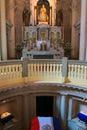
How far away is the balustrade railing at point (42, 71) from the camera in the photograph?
5695 millimetres

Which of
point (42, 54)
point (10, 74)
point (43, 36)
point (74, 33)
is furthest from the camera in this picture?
point (74, 33)

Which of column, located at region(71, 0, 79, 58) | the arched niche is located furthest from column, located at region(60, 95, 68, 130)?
the arched niche

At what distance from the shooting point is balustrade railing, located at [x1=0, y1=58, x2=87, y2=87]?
18.7 feet

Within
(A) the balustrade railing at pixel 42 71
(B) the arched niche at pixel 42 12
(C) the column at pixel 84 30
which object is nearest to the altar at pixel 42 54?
(C) the column at pixel 84 30

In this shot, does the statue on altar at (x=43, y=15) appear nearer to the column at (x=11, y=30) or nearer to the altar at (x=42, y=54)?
the column at (x=11, y=30)

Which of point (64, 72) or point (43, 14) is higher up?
point (43, 14)

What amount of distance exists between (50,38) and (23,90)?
23.8 feet

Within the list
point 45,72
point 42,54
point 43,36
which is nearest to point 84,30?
point 42,54

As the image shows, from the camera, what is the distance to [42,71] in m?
6.21

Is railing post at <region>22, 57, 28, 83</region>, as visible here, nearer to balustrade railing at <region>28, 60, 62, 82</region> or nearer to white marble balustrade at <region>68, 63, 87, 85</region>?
balustrade railing at <region>28, 60, 62, 82</region>

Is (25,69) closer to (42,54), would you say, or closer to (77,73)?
(77,73)

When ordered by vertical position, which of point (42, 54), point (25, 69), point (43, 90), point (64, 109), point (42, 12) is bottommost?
point (64, 109)

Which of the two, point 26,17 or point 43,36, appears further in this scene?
point 26,17

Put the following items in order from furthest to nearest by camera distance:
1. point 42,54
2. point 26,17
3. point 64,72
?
point 26,17 → point 42,54 → point 64,72
